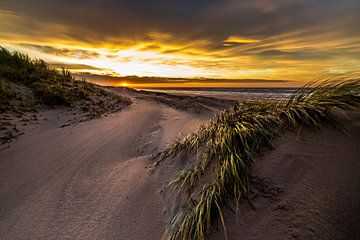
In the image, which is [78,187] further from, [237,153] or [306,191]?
[306,191]

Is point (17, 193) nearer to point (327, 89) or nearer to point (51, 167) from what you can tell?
point (51, 167)

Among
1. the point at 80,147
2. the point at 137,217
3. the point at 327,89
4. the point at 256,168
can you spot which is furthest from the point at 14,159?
the point at 327,89

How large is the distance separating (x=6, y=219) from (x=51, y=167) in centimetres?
104

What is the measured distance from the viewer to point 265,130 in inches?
79.2

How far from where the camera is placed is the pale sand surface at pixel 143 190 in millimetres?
1303

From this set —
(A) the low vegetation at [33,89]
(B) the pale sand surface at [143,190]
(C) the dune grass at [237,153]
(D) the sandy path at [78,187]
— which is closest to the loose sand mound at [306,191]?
(B) the pale sand surface at [143,190]

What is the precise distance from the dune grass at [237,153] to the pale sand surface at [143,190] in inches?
4.6

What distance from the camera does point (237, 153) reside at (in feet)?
6.48

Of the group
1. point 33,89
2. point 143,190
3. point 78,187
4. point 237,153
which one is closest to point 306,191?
point 237,153

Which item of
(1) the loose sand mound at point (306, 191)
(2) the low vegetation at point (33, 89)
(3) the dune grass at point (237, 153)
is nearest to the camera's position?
(1) the loose sand mound at point (306, 191)

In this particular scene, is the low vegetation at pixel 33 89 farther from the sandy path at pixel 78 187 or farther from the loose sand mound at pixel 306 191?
the loose sand mound at pixel 306 191

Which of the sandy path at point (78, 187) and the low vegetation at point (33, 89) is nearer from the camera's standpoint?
the sandy path at point (78, 187)

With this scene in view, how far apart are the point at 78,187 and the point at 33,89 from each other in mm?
5134

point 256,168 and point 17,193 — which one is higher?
point 256,168
